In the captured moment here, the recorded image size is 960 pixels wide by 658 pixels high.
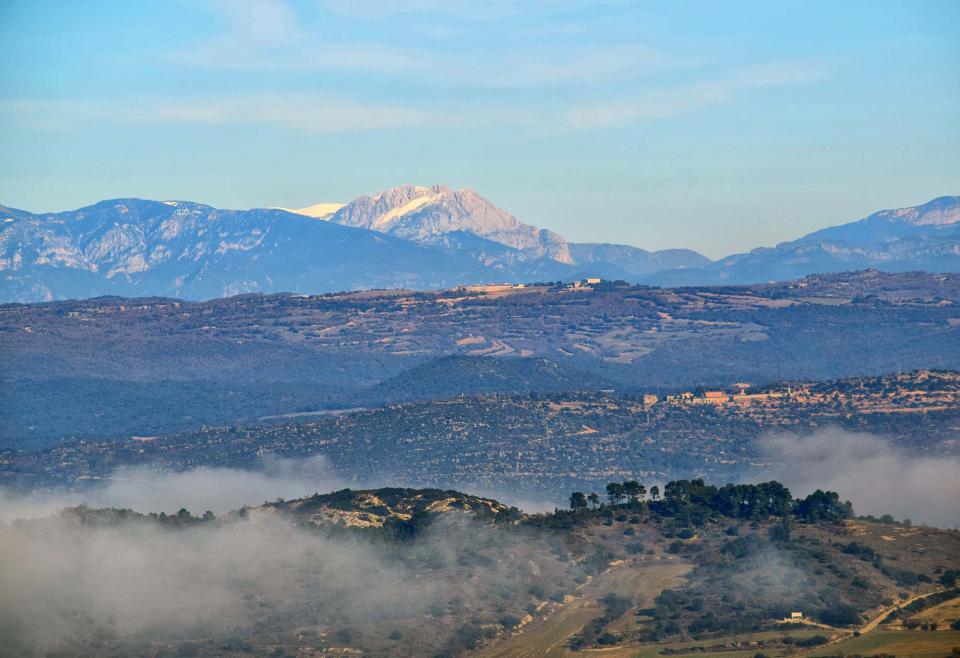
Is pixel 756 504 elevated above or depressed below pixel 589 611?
above

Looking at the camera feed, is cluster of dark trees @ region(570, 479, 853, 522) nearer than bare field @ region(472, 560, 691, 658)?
No

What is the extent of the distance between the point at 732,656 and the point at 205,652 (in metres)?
36.2

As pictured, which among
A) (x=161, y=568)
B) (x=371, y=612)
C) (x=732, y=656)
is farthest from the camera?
(x=161, y=568)

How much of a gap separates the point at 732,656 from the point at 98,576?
52.3 m

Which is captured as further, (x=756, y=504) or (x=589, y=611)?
(x=756, y=504)

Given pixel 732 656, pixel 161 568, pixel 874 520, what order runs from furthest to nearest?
1. pixel 874 520
2. pixel 161 568
3. pixel 732 656

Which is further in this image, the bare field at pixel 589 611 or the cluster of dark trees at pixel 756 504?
the cluster of dark trees at pixel 756 504

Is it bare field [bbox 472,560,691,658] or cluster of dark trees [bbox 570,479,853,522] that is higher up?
cluster of dark trees [bbox 570,479,853,522]

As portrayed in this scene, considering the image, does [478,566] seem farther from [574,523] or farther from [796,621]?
[796,621]

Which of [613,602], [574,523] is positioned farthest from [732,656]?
[574,523]

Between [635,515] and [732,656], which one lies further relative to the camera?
[635,515]

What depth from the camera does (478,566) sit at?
176 meters

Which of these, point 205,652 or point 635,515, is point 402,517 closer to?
point 635,515

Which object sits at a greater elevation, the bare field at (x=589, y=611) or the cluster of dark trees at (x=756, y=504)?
the cluster of dark trees at (x=756, y=504)
